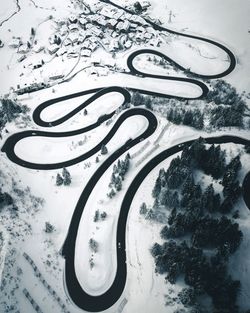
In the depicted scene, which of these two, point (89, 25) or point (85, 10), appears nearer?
point (89, 25)

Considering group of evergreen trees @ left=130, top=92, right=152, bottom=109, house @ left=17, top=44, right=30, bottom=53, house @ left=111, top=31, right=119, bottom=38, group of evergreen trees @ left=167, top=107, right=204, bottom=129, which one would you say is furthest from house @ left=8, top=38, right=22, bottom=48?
group of evergreen trees @ left=167, top=107, right=204, bottom=129

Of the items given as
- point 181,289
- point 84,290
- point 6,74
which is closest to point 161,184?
point 181,289

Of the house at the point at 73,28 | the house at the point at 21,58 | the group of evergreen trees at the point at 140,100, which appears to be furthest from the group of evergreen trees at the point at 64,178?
the house at the point at 73,28

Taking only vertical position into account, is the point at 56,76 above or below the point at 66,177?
above

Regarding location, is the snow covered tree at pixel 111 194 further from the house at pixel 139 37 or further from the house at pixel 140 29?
the house at pixel 140 29

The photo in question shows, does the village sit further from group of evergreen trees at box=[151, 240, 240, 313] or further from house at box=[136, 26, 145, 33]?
group of evergreen trees at box=[151, 240, 240, 313]

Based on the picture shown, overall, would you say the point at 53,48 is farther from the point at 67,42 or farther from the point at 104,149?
the point at 104,149

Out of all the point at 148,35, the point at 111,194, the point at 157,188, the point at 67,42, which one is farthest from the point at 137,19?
the point at 111,194
